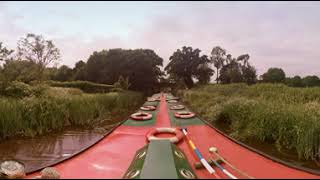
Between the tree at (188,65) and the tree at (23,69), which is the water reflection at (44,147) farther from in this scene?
the tree at (188,65)

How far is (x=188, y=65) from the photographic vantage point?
3853 centimetres

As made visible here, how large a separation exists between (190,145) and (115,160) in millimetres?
1285

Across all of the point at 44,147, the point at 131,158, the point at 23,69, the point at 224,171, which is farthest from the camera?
the point at 23,69

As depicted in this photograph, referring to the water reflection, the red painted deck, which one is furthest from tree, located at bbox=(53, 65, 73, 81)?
the red painted deck

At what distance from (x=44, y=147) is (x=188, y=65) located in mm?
32410

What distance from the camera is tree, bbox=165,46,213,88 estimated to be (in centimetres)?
3850

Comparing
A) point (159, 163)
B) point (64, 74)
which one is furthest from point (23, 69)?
point (64, 74)

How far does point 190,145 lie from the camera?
4695mm

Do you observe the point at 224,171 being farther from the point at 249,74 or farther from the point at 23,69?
the point at 249,74

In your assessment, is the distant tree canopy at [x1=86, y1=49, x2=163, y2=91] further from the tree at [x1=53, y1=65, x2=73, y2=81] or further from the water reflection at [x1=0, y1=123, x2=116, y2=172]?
the water reflection at [x1=0, y1=123, x2=116, y2=172]

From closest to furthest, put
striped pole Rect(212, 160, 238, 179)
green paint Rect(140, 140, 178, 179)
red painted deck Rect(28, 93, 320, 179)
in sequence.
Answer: green paint Rect(140, 140, 178, 179)
striped pole Rect(212, 160, 238, 179)
red painted deck Rect(28, 93, 320, 179)

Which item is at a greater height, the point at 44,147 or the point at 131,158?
the point at 131,158

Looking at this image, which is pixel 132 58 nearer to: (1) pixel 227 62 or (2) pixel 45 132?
(1) pixel 227 62

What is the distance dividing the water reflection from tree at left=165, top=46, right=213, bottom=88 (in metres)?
30.2
